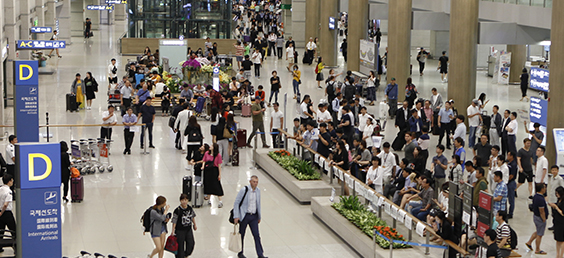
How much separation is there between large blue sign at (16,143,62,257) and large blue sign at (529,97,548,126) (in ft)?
42.2

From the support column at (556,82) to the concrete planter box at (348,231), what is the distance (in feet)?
20.6

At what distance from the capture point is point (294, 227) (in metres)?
14.3

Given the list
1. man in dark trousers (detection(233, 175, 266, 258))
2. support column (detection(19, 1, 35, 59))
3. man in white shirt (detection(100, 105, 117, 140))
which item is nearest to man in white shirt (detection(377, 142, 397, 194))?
man in dark trousers (detection(233, 175, 266, 258))

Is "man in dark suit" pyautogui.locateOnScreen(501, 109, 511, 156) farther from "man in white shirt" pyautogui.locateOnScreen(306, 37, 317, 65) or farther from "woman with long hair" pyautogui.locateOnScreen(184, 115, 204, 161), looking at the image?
"man in white shirt" pyautogui.locateOnScreen(306, 37, 317, 65)

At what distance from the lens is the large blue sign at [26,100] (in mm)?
16906

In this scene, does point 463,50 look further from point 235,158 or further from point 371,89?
point 235,158

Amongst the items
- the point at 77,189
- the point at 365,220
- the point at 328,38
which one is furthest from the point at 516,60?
the point at 77,189

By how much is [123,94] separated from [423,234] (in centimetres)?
1519

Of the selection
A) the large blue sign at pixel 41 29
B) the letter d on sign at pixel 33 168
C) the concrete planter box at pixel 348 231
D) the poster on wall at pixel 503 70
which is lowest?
the concrete planter box at pixel 348 231

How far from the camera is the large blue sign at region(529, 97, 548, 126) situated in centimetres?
1842

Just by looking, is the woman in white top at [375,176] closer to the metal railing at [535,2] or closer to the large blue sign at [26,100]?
the large blue sign at [26,100]

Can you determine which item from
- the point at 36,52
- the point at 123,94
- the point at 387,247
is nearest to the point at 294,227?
the point at 387,247

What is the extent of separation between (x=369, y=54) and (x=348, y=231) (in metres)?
17.3

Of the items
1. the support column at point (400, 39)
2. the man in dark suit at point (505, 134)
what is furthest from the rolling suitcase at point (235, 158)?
the support column at point (400, 39)
